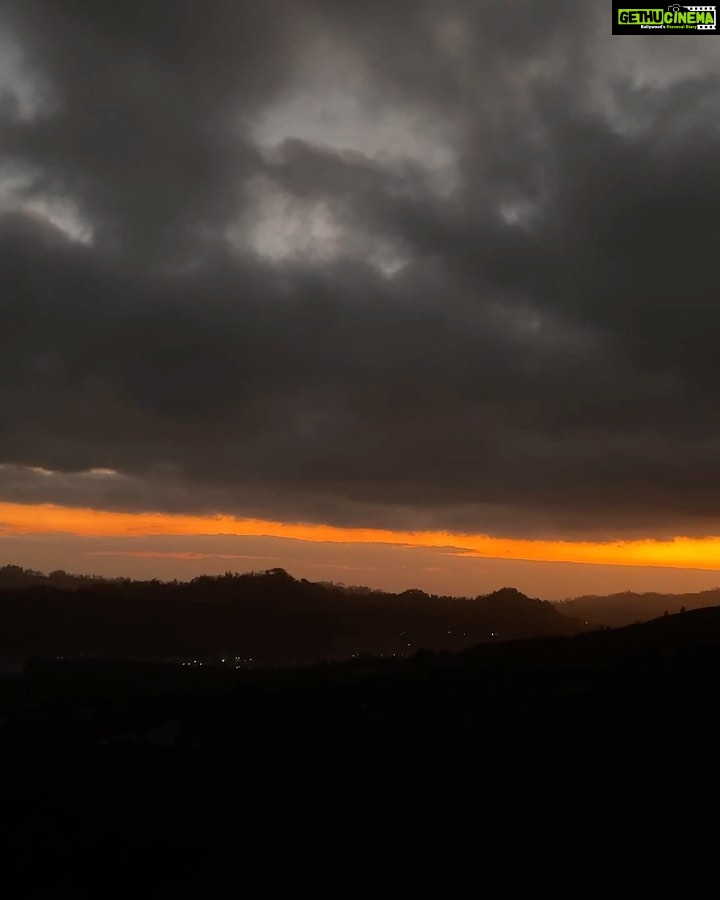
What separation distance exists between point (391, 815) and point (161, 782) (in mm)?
14245

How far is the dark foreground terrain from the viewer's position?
86.1 feet

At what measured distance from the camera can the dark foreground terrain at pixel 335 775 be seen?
2623 cm

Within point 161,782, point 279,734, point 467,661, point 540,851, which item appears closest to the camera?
point 540,851

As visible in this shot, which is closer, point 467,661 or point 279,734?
point 279,734

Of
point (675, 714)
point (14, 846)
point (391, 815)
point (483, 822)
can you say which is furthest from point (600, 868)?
point (14, 846)

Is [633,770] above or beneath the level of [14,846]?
above

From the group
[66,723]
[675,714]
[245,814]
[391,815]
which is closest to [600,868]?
[391,815]

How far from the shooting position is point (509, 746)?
33.5 m

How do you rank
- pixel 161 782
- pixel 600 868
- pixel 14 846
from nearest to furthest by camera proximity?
1. pixel 600 868
2. pixel 14 846
3. pixel 161 782

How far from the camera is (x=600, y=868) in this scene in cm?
2225

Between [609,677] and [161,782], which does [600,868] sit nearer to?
[161,782]

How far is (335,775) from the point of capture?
34.2m

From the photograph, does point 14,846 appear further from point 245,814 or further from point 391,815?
point 391,815

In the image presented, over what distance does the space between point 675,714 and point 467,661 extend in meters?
55.4
